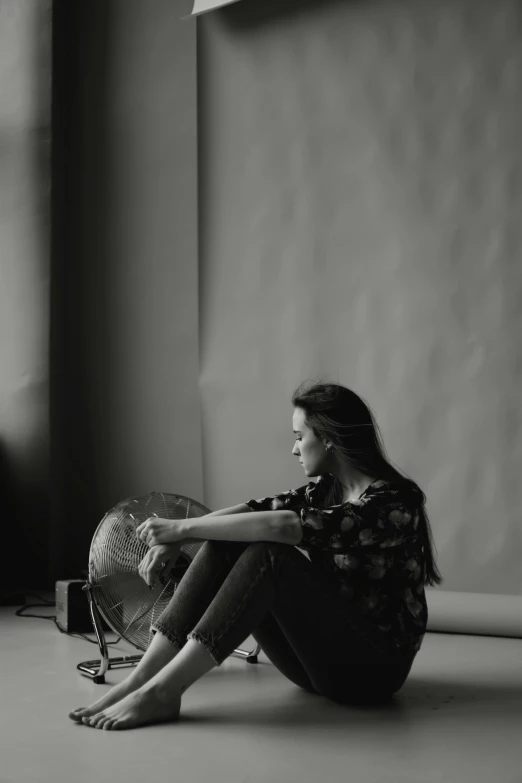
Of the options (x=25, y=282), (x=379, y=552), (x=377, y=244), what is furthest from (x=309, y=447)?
(x=25, y=282)

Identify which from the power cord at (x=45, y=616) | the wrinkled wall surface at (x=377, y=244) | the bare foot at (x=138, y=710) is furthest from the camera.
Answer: the wrinkled wall surface at (x=377, y=244)

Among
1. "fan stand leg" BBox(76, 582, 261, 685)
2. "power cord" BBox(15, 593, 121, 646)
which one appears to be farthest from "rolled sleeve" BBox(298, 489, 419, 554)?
"power cord" BBox(15, 593, 121, 646)

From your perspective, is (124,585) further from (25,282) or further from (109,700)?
(25,282)

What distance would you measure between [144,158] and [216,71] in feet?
1.74

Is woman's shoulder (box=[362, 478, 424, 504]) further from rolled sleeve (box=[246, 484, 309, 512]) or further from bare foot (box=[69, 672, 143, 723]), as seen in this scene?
bare foot (box=[69, 672, 143, 723])

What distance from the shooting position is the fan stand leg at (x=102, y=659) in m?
2.48

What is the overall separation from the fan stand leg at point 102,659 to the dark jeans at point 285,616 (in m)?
0.37

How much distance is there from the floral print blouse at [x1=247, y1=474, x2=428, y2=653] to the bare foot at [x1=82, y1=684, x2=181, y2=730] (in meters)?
0.45

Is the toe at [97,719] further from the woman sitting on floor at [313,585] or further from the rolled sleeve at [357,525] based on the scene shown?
the rolled sleeve at [357,525]

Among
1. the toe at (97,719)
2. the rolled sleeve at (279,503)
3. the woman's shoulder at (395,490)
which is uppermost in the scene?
the woman's shoulder at (395,490)

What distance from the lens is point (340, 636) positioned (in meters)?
1.96

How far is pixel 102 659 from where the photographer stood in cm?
249

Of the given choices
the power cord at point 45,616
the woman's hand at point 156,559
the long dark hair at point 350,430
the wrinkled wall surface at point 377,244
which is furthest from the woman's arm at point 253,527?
the wrinkled wall surface at point 377,244

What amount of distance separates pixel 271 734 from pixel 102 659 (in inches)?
28.6
